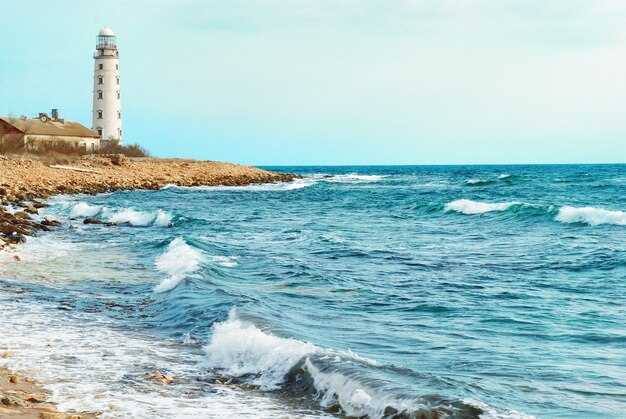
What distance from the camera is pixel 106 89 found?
62.0 meters

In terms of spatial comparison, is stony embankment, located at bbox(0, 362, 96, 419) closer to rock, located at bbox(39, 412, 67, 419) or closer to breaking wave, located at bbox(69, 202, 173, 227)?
rock, located at bbox(39, 412, 67, 419)

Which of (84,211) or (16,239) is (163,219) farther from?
(16,239)

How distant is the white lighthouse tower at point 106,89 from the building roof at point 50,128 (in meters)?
1.48

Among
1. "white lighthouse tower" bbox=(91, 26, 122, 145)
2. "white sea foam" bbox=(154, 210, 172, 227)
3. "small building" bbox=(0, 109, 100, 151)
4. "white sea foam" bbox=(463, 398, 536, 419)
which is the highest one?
"white lighthouse tower" bbox=(91, 26, 122, 145)

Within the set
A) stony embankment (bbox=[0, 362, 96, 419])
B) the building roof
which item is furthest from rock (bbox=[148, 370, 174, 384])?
the building roof

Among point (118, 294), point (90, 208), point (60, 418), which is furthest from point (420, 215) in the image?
point (60, 418)

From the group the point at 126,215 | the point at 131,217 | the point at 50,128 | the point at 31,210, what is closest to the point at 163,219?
the point at 131,217

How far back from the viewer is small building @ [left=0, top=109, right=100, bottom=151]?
184ft

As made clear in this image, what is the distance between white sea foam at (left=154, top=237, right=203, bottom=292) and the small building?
41699 millimetres

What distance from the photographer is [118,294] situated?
1174 centimetres

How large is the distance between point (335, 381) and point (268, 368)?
0.94 m

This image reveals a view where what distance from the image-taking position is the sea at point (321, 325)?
6551 mm

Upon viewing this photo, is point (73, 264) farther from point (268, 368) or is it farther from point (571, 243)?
point (571, 243)

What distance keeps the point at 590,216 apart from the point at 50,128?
45.2 m
